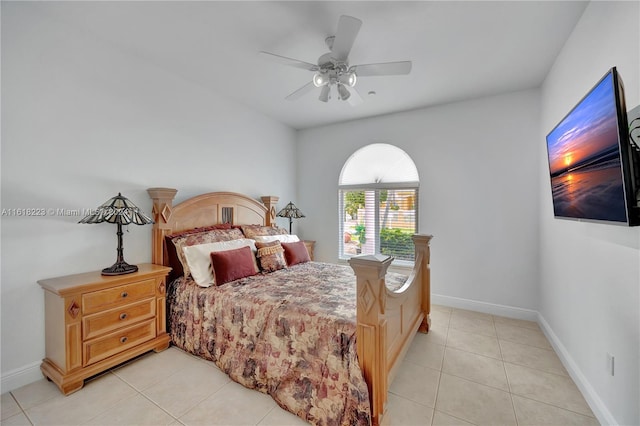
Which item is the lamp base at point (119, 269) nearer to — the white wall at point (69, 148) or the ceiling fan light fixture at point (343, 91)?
the white wall at point (69, 148)

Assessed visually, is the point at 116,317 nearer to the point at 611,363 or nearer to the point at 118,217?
the point at 118,217

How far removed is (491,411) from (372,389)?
0.92 meters

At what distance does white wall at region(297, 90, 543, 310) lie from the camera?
322 centimetres

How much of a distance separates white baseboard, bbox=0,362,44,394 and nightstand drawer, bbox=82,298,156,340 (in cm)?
52

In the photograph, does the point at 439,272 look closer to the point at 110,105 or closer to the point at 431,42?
the point at 431,42

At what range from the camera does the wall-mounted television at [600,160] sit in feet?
4.07

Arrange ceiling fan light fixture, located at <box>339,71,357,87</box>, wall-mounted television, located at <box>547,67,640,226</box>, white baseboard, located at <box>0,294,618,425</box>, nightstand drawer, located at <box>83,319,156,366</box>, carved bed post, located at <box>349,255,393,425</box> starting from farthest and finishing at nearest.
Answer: ceiling fan light fixture, located at <box>339,71,357,87</box>
nightstand drawer, located at <box>83,319,156,366</box>
white baseboard, located at <box>0,294,618,425</box>
carved bed post, located at <box>349,255,393,425</box>
wall-mounted television, located at <box>547,67,640,226</box>

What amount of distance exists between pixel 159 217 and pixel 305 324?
6.46 ft

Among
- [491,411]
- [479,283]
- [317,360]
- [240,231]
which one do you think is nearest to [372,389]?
[317,360]

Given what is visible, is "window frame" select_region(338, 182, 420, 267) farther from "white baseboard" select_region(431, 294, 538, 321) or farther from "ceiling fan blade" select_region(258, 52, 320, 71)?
"ceiling fan blade" select_region(258, 52, 320, 71)

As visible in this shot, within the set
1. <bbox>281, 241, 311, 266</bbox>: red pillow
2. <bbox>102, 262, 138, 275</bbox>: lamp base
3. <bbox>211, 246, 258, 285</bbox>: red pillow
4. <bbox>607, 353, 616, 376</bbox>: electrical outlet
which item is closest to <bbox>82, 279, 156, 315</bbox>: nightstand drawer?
<bbox>102, 262, 138, 275</bbox>: lamp base

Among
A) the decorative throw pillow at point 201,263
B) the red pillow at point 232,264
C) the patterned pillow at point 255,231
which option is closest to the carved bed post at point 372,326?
the red pillow at point 232,264

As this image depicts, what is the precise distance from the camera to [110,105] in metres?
2.46

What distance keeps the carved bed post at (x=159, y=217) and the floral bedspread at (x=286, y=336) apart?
0.36 metres
